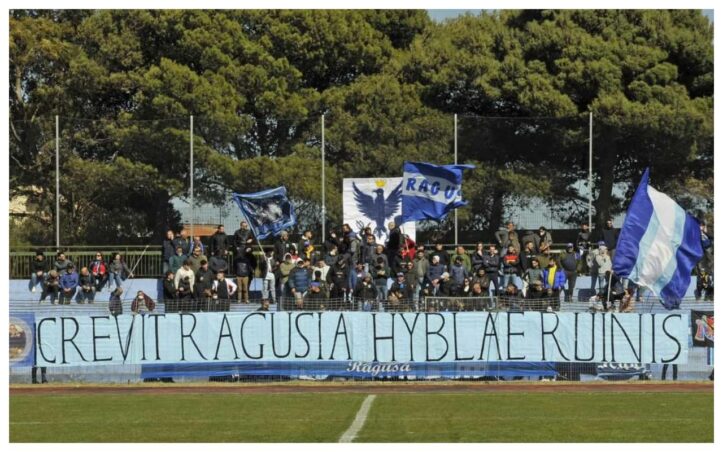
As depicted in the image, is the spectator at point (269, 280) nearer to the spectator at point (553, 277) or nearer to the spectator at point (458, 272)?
the spectator at point (458, 272)

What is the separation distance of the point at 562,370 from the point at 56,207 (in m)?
15.3

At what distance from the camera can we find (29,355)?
84.8ft

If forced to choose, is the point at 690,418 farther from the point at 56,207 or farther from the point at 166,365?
the point at 56,207

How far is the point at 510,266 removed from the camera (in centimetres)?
2955

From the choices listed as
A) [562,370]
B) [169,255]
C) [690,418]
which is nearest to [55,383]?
[169,255]

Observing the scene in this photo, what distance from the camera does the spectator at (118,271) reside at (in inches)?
1230

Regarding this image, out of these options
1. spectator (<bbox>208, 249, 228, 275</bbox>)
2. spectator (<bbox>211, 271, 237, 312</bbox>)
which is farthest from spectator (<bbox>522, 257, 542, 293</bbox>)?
spectator (<bbox>208, 249, 228, 275</bbox>)

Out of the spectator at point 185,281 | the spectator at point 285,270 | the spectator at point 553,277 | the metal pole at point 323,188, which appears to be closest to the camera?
the spectator at point 185,281

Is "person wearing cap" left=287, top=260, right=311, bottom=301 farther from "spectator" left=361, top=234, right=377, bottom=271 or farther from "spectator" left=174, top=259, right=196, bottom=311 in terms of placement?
"spectator" left=174, top=259, right=196, bottom=311

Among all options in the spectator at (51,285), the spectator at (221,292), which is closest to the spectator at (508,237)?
the spectator at (221,292)

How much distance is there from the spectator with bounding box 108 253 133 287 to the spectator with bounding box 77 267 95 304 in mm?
1163

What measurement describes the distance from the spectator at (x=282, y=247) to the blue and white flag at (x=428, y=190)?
9.38 feet

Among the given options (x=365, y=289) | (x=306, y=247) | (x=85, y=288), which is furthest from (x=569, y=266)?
(x=85, y=288)

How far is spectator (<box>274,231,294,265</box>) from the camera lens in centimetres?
3030
